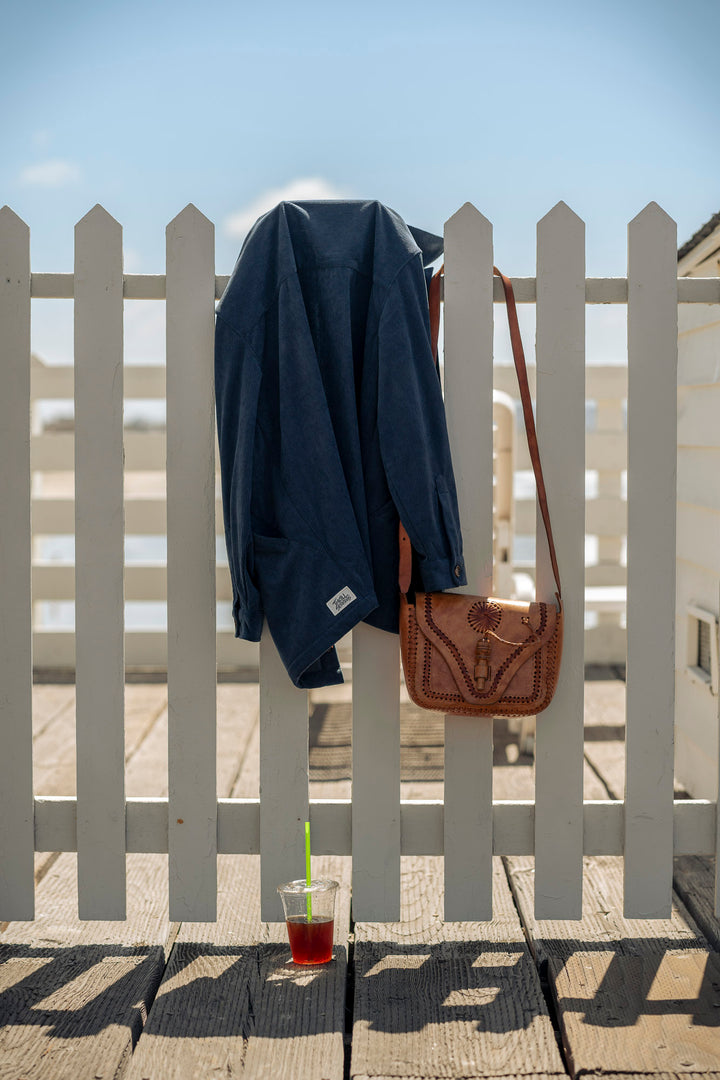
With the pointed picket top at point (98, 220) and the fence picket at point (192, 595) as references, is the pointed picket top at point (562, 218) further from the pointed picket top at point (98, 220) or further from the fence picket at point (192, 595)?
the pointed picket top at point (98, 220)

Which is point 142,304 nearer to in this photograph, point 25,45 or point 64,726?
point 64,726

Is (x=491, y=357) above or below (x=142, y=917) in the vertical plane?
above

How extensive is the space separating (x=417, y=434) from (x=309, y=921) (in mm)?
1017

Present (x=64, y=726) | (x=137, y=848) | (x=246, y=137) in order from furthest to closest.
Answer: (x=246, y=137) < (x=64, y=726) < (x=137, y=848)

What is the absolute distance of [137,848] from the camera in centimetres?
195

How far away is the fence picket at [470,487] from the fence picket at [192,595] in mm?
527

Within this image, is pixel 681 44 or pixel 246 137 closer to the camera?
pixel 681 44

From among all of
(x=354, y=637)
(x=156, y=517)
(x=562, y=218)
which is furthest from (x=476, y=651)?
(x=156, y=517)

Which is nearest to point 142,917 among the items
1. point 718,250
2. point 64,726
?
point 64,726

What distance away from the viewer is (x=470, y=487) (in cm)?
191

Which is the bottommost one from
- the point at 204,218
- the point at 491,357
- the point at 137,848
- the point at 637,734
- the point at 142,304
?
the point at 137,848

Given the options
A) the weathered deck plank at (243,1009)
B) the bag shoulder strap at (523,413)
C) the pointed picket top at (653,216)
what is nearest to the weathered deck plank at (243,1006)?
the weathered deck plank at (243,1009)

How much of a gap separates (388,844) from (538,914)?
0.37 m

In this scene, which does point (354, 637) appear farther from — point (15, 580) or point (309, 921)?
point (15, 580)
